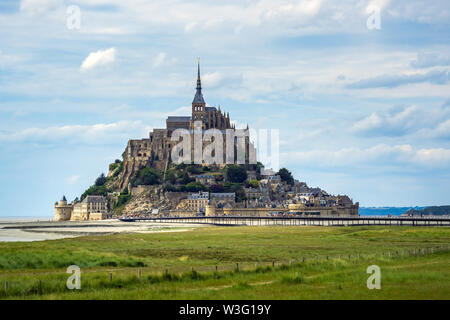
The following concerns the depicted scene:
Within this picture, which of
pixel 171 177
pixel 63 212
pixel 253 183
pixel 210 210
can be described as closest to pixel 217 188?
pixel 253 183

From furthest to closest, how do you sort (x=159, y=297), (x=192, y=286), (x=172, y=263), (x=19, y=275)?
(x=172, y=263)
(x=19, y=275)
(x=192, y=286)
(x=159, y=297)

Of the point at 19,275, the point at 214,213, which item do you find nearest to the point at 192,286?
the point at 19,275

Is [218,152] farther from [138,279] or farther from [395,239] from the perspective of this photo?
[138,279]

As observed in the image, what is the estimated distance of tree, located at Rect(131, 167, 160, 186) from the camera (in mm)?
180262

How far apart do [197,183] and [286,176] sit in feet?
104

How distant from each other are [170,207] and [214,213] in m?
17.9

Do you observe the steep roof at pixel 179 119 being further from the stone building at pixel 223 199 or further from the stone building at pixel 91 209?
the stone building at pixel 223 199

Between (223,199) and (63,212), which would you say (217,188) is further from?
(63,212)

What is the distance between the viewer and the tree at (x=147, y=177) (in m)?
180

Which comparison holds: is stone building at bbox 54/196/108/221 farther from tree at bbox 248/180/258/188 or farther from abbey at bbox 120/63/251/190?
tree at bbox 248/180/258/188

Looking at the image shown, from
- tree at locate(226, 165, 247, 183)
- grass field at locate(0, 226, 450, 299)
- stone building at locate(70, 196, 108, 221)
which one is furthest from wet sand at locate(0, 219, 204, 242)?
tree at locate(226, 165, 247, 183)

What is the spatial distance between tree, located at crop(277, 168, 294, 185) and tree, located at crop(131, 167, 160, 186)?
36.6 metres

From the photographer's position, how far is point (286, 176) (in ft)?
646
